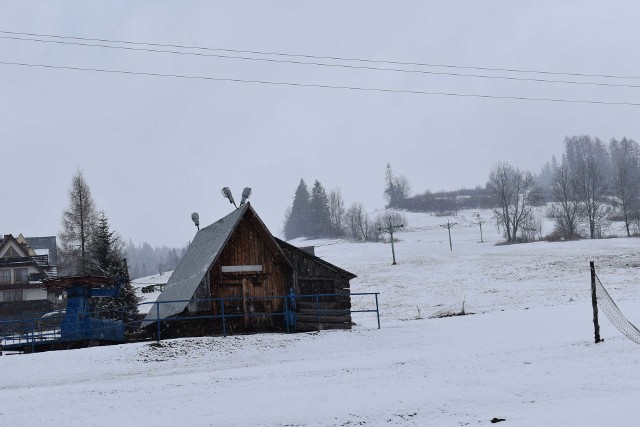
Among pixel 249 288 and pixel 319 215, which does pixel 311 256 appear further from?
pixel 319 215

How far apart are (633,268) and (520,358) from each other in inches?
1445

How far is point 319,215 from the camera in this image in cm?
14162

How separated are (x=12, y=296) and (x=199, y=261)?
41111 millimetres

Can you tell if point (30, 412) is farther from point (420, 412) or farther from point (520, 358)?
point (520, 358)

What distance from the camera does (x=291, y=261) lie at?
2509 centimetres

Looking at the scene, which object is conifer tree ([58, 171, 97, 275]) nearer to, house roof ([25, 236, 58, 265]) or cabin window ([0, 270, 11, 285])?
cabin window ([0, 270, 11, 285])

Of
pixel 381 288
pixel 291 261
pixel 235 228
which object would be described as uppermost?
pixel 235 228

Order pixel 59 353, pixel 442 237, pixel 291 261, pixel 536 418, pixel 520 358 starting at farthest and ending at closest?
pixel 442 237 → pixel 291 261 → pixel 59 353 → pixel 520 358 → pixel 536 418

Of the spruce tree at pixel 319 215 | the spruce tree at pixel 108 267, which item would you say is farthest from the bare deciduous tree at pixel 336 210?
the spruce tree at pixel 108 267

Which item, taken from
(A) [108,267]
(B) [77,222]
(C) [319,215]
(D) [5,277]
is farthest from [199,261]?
(C) [319,215]

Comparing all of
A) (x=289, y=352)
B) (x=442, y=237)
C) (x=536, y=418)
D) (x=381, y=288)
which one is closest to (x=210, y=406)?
(x=536, y=418)

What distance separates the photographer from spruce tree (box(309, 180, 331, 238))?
139 metres

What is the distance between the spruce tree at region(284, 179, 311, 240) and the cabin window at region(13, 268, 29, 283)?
96.2 meters

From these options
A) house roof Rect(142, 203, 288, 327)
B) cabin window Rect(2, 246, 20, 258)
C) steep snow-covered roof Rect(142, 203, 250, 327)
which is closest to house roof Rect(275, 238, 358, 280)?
house roof Rect(142, 203, 288, 327)
